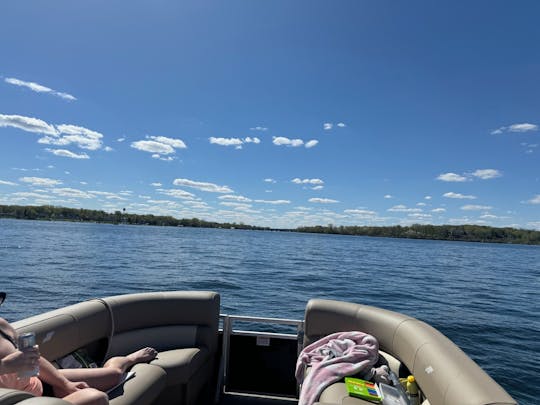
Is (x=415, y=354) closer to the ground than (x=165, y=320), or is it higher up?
higher up

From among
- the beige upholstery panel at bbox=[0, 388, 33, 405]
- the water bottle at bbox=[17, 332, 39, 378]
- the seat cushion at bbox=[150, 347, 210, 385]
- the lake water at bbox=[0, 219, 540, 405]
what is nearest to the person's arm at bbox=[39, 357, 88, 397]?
the water bottle at bbox=[17, 332, 39, 378]

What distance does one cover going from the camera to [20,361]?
5.63 feet

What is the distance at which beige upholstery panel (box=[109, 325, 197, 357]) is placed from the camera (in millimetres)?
3256

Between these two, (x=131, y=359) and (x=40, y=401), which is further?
(x=131, y=359)

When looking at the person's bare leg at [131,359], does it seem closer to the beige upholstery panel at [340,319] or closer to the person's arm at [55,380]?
the person's arm at [55,380]

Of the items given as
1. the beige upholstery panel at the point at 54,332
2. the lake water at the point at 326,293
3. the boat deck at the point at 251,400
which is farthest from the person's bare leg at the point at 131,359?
the lake water at the point at 326,293

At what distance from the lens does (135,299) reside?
3.49m

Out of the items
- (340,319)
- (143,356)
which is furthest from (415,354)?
(143,356)

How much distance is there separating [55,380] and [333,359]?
6.28ft

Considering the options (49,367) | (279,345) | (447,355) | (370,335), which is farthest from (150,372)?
(447,355)

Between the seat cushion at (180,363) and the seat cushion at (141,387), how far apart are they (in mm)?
84

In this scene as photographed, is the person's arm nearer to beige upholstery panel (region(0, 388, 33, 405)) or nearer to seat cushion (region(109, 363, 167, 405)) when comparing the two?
seat cushion (region(109, 363, 167, 405))

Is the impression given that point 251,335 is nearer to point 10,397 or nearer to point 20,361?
point 20,361

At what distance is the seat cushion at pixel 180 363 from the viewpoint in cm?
296
